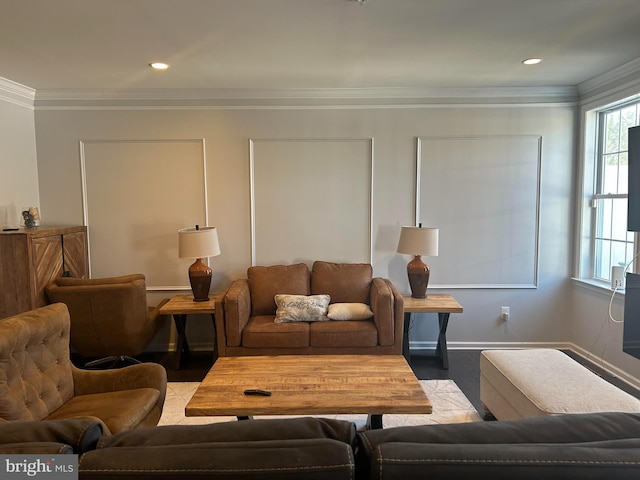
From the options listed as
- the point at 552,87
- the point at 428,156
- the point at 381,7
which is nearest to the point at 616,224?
the point at 552,87

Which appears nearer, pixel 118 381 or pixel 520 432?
pixel 520 432

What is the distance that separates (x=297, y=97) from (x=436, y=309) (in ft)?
7.49

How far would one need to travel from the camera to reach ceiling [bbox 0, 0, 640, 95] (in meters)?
2.22

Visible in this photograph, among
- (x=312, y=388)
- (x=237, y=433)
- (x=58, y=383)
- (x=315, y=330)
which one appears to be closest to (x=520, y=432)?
(x=237, y=433)

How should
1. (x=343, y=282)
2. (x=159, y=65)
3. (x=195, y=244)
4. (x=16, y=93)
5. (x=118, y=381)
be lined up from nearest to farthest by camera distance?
(x=118, y=381), (x=159, y=65), (x=195, y=244), (x=16, y=93), (x=343, y=282)

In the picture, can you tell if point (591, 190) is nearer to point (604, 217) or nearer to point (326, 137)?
point (604, 217)

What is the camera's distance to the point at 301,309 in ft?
11.3

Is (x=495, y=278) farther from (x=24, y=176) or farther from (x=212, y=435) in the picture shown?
(x=24, y=176)

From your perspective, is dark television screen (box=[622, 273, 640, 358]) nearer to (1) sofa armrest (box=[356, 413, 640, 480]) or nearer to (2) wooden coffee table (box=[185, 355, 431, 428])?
(2) wooden coffee table (box=[185, 355, 431, 428])

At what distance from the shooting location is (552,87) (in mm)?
3846

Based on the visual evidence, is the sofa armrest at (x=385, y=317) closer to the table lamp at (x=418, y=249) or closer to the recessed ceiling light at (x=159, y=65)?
the table lamp at (x=418, y=249)

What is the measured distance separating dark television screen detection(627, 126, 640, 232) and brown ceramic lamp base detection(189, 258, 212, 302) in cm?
322

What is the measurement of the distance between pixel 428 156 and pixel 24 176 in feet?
12.2

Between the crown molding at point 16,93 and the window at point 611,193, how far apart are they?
514 centimetres
